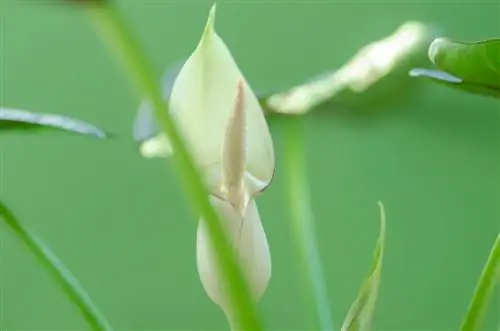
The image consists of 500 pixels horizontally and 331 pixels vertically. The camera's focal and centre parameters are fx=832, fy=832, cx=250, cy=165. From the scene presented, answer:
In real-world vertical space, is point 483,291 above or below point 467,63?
below

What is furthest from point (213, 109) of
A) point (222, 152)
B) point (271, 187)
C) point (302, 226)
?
point (271, 187)

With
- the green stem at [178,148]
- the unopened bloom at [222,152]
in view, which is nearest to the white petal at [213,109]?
the unopened bloom at [222,152]

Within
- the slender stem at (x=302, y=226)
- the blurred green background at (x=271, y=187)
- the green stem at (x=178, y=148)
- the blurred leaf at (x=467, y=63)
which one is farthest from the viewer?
the blurred green background at (x=271, y=187)

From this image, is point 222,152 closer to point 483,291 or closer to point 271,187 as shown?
point 483,291

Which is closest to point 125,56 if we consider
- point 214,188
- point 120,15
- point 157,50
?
point 120,15

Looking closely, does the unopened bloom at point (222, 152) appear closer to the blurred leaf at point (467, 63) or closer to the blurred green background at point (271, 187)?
the blurred leaf at point (467, 63)

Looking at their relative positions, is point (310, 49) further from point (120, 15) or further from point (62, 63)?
point (120, 15)
